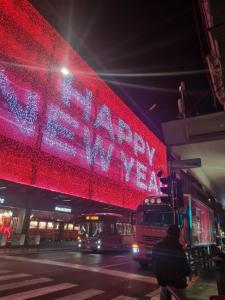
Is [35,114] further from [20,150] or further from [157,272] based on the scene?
[157,272]

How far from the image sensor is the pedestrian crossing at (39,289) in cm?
759

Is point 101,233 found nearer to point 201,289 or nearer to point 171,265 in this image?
point 201,289

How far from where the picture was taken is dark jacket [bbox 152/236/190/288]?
17.1 feet

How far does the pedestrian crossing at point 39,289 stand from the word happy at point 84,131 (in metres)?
12.9

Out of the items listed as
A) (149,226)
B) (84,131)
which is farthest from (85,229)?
(149,226)

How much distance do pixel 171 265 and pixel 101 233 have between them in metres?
18.6

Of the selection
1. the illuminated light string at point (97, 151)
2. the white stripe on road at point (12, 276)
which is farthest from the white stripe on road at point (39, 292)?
the illuminated light string at point (97, 151)

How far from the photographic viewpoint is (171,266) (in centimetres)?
528

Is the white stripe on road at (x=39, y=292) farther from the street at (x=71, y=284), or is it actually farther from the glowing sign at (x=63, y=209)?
the glowing sign at (x=63, y=209)

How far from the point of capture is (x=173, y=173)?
9.04 m

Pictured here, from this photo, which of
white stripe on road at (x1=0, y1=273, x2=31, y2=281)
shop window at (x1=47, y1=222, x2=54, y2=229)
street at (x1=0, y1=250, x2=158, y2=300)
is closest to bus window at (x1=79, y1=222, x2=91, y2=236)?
shop window at (x1=47, y1=222, x2=54, y2=229)

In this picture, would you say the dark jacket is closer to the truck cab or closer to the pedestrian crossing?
the pedestrian crossing

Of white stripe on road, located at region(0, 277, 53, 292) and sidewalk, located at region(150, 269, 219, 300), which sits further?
white stripe on road, located at region(0, 277, 53, 292)

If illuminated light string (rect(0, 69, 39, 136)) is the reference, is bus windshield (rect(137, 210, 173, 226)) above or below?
below
